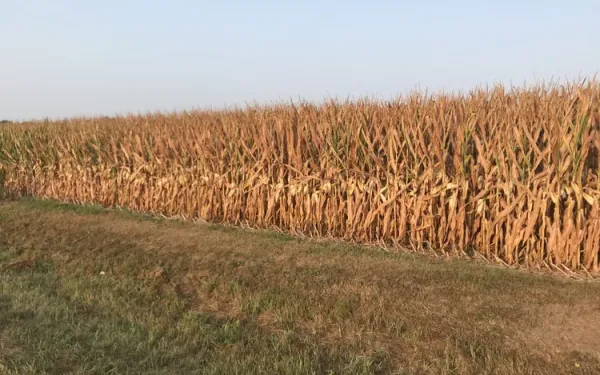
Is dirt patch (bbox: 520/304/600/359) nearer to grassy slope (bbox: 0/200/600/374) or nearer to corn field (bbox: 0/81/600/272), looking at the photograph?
grassy slope (bbox: 0/200/600/374)

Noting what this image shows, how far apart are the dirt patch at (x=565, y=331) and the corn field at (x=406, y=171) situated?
5.70ft

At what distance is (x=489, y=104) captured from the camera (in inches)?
285

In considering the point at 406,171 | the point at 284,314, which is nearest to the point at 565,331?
the point at 284,314

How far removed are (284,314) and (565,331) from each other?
2.55 m

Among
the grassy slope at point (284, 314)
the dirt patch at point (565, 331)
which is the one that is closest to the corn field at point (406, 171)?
the grassy slope at point (284, 314)

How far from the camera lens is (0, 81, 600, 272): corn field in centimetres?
618

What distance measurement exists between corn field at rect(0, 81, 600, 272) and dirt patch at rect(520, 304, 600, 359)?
174 centimetres

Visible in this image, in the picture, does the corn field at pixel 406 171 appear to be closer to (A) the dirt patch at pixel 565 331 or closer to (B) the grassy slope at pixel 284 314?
(B) the grassy slope at pixel 284 314

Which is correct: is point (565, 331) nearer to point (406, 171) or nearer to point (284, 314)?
point (284, 314)

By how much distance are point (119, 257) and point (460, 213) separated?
5112 millimetres

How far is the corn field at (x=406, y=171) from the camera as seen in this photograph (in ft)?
20.3

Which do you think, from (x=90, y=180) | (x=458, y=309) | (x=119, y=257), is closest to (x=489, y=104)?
(x=458, y=309)

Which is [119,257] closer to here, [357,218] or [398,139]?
[357,218]

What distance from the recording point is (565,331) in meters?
4.21
